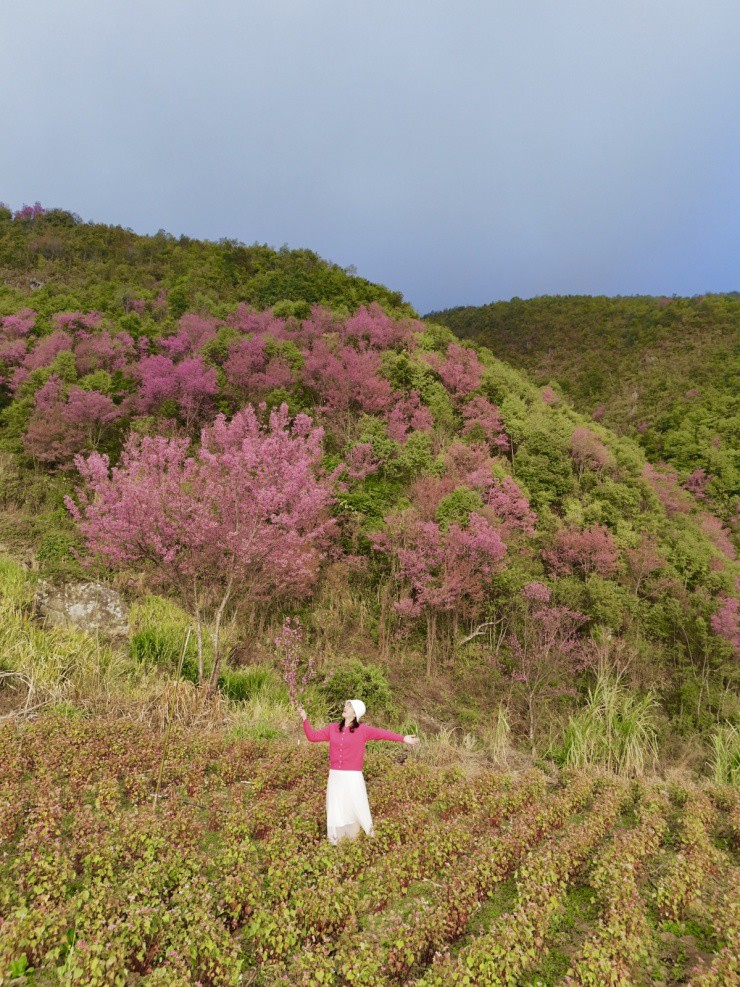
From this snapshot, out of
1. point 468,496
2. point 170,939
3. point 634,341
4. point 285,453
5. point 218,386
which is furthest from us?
point 634,341

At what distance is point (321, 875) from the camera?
3.69 m

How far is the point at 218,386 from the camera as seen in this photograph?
1520 cm

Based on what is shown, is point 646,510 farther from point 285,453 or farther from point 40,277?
point 40,277

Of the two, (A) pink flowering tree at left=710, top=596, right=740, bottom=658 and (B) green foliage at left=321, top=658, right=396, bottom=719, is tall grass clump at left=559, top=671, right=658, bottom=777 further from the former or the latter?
(A) pink flowering tree at left=710, top=596, right=740, bottom=658

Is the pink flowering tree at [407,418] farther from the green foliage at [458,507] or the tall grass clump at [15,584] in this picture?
the tall grass clump at [15,584]

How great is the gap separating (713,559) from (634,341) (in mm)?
23392

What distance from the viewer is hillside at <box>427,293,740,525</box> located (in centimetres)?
2259

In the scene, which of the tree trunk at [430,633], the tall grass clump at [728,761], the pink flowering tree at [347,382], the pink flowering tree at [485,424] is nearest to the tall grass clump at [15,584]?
the tree trunk at [430,633]

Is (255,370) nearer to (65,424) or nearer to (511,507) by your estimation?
(65,424)

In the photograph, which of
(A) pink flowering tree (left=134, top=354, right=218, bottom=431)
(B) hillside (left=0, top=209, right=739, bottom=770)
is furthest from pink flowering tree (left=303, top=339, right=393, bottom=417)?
(A) pink flowering tree (left=134, top=354, right=218, bottom=431)

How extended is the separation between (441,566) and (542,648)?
2513mm

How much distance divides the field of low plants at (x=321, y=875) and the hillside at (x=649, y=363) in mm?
19378

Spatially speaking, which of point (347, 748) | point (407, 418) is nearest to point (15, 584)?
point (347, 748)

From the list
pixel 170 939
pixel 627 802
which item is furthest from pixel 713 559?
pixel 170 939
